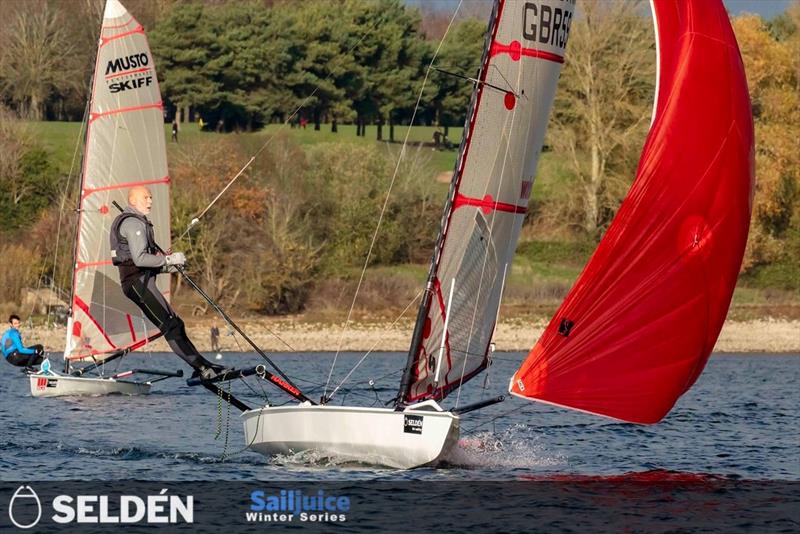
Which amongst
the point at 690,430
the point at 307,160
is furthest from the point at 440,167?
the point at 690,430

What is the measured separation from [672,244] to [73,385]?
51.1ft

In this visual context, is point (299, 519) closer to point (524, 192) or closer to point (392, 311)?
point (524, 192)

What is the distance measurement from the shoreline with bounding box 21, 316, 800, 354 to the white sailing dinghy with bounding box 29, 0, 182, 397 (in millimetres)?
14449

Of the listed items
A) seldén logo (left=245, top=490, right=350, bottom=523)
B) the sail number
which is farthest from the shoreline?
seldén logo (left=245, top=490, right=350, bottom=523)

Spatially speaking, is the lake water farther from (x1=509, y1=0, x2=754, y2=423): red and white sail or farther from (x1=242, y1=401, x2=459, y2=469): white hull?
(x1=509, y1=0, x2=754, y2=423): red and white sail

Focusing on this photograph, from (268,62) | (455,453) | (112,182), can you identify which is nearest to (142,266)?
(455,453)

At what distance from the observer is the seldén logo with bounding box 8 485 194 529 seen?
49.0 ft

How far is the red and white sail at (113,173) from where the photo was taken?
93.8 ft

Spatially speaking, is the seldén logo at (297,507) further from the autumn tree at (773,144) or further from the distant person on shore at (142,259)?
the autumn tree at (773,144)

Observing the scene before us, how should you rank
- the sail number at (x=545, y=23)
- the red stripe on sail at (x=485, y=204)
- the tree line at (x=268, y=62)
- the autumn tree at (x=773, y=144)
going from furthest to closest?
the tree line at (x=268, y=62)
the autumn tree at (x=773, y=144)
the red stripe on sail at (x=485, y=204)
the sail number at (x=545, y=23)

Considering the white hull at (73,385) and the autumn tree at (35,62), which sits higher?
the autumn tree at (35,62)

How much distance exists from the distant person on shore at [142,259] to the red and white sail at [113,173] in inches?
478

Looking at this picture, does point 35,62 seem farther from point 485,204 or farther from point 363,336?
point 485,204

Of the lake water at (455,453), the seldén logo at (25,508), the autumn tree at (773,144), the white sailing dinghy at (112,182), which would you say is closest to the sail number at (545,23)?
the lake water at (455,453)
